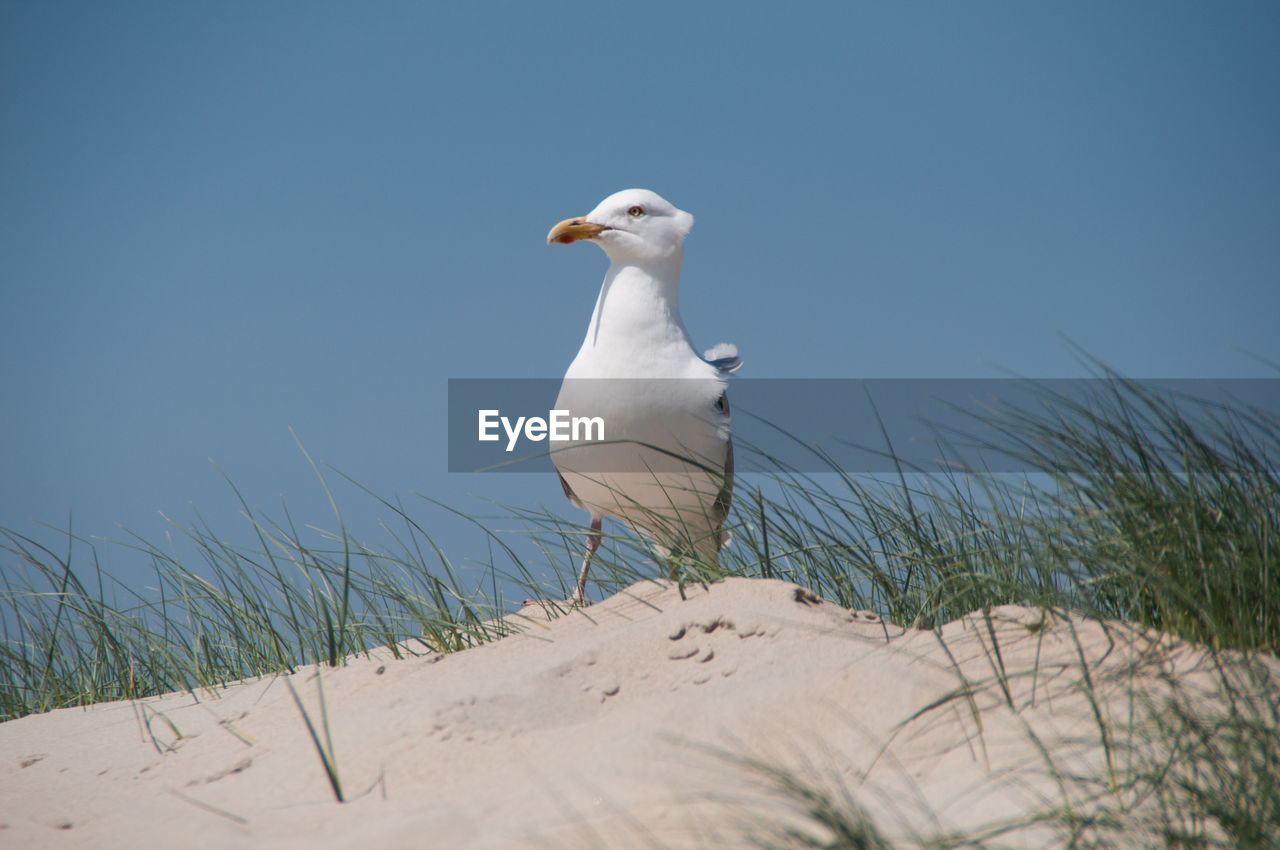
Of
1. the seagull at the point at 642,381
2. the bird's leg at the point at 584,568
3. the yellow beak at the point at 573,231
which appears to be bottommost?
the bird's leg at the point at 584,568

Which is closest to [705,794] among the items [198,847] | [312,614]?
[198,847]

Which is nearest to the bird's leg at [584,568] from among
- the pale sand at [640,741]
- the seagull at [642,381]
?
the seagull at [642,381]

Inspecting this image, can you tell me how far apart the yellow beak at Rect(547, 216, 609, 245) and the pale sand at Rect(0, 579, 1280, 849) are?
103 inches

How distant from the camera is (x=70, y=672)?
4508 mm

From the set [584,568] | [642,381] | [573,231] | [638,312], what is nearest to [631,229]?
[573,231]

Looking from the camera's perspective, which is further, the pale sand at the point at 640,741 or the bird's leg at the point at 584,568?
the bird's leg at the point at 584,568

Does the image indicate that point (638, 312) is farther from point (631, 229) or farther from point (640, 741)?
point (640, 741)

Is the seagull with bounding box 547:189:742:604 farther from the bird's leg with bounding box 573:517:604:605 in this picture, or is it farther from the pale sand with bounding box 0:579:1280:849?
the pale sand with bounding box 0:579:1280:849

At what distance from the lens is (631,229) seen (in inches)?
207


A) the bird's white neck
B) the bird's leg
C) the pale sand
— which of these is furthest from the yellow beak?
the pale sand

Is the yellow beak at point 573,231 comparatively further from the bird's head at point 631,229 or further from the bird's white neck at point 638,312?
the bird's white neck at point 638,312

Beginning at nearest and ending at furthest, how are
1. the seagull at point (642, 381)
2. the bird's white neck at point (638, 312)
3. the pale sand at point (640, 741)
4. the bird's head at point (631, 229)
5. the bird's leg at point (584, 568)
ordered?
the pale sand at point (640, 741) → the bird's leg at point (584, 568) → the seagull at point (642, 381) → the bird's white neck at point (638, 312) → the bird's head at point (631, 229)

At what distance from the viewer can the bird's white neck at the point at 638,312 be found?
16.6 ft

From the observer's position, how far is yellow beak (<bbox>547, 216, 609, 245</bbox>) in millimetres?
5273
